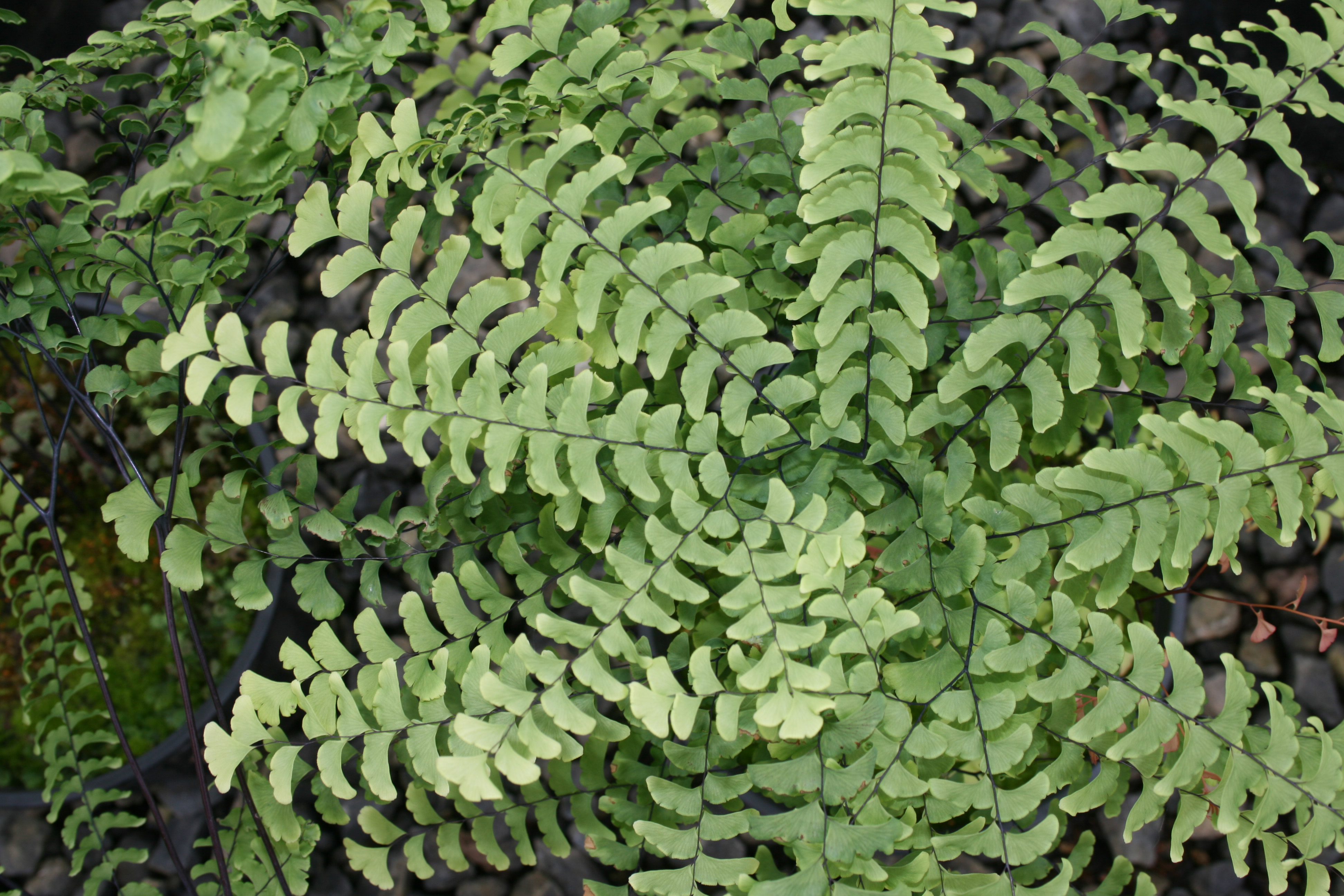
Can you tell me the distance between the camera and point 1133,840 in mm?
1031

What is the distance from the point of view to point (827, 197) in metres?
0.50

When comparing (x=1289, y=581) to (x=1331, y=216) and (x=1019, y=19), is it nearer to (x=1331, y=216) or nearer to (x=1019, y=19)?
(x=1331, y=216)

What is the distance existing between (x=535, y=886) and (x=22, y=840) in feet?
2.31

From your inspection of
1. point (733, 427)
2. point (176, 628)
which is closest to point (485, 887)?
point (176, 628)

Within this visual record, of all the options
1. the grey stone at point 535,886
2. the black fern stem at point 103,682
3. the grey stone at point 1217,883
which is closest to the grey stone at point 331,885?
the grey stone at point 535,886

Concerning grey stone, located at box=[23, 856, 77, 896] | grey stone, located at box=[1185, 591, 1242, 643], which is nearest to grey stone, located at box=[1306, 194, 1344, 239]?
grey stone, located at box=[1185, 591, 1242, 643]

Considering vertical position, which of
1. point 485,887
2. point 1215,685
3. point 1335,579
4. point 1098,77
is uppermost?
point 1098,77

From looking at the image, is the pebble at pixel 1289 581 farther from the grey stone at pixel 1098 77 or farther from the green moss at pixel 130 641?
the green moss at pixel 130 641

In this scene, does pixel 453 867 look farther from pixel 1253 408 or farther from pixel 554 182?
pixel 1253 408

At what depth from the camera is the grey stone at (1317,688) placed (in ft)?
3.34

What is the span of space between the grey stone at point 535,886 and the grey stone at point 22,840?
648 mm

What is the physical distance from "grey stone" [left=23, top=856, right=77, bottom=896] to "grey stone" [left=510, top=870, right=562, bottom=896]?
1.98ft

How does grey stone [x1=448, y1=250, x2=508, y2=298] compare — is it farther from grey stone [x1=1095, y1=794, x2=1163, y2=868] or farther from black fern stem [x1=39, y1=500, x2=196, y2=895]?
grey stone [x1=1095, y1=794, x2=1163, y2=868]

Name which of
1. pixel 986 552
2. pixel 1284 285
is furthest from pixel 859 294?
pixel 1284 285
